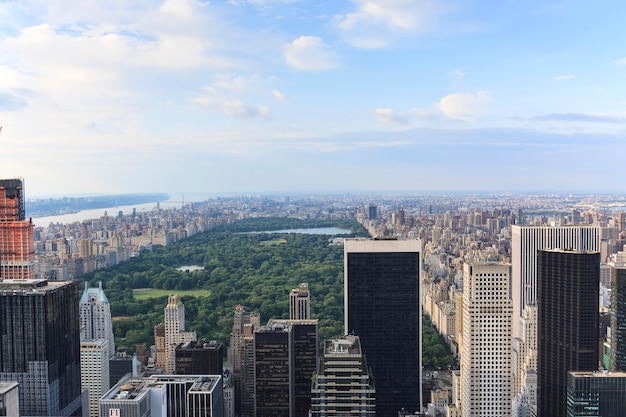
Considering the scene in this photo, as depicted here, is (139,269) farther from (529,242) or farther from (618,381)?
(618,381)

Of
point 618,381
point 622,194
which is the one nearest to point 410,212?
point 622,194

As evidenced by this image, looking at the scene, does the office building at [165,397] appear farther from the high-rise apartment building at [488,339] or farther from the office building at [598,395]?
the office building at [598,395]

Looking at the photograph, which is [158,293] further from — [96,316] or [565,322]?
[565,322]

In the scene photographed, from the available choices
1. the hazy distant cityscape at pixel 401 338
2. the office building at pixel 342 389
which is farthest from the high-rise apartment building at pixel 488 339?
the office building at pixel 342 389

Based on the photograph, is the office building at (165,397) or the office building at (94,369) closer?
the office building at (165,397)

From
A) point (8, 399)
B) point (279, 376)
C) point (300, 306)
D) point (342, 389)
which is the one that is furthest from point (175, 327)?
point (342, 389)
